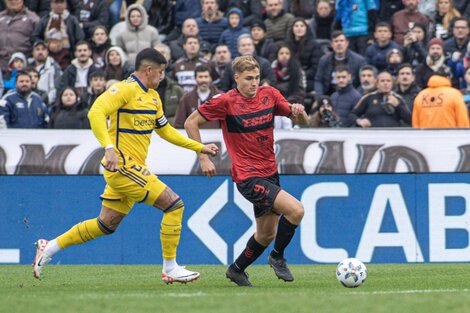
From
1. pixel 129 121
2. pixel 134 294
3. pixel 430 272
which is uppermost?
pixel 129 121

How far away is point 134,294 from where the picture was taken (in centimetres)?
985

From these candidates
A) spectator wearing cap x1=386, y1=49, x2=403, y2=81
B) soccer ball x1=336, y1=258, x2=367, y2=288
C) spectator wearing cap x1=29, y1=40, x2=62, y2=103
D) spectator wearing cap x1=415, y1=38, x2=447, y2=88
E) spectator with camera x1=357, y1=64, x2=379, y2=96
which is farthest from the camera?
spectator wearing cap x1=29, y1=40, x2=62, y2=103

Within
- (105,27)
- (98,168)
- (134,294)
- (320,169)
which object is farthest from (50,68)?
(134,294)

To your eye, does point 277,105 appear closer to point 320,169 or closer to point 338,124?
point 320,169

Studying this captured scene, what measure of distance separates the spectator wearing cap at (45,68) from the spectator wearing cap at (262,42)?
138 inches

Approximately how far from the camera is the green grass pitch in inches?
334

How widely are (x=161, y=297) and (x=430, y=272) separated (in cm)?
443

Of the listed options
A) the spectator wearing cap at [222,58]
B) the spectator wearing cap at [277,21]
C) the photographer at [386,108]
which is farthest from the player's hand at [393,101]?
the spectator wearing cap at [277,21]

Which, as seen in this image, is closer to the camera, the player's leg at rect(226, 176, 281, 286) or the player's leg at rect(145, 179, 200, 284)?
the player's leg at rect(226, 176, 281, 286)

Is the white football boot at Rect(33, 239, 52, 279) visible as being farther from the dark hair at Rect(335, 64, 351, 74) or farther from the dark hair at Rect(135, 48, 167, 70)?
the dark hair at Rect(335, 64, 351, 74)

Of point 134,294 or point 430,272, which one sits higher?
point 134,294

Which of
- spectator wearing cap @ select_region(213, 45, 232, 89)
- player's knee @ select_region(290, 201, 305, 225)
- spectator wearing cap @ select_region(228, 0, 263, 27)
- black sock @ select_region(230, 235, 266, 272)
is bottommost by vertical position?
black sock @ select_region(230, 235, 266, 272)

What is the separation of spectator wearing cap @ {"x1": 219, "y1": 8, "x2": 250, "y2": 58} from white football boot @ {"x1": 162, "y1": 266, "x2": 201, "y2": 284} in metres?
8.80

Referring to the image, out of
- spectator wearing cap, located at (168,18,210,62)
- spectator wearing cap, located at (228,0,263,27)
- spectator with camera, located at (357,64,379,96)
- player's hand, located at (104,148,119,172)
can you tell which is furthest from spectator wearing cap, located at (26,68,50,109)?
player's hand, located at (104,148,119,172)
